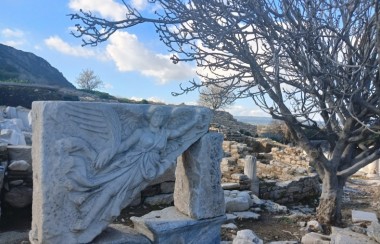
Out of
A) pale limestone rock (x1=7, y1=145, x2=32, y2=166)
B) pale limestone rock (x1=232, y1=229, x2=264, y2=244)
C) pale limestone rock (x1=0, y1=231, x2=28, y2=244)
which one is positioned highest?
pale limestone rock (x1=7, y1=145, x2=32, y2=166)

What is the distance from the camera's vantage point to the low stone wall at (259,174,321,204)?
748 cm

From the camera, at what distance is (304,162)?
35.7 feet

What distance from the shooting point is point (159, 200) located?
600cm

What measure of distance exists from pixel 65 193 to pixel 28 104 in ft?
60.6

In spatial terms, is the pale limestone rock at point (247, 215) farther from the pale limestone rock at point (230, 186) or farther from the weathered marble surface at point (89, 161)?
the weathered marble surface at point (89, 161)

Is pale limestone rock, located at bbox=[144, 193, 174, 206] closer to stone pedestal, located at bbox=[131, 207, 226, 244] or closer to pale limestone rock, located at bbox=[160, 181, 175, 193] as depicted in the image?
pale limestone rock, located at bbox=[160, 181, 175, 193]

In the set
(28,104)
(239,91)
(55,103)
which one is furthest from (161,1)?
(28,104)

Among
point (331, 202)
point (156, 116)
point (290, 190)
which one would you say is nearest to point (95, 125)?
point (156, 116)

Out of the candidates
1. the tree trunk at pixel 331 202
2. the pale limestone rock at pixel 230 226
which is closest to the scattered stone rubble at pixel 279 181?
the pale limestone rock at pixel 230 226

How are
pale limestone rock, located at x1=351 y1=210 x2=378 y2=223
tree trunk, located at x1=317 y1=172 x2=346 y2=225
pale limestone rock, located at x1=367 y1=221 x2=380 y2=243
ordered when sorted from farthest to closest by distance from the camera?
pale limestone rock, located at x1=351 y1=210 x2=378 y2=223, tree trunk, located at x1=317 y1=172 x2=346 y2=225, pale limestone rock, located at x1=367 y1=221 x2=380 y2=243

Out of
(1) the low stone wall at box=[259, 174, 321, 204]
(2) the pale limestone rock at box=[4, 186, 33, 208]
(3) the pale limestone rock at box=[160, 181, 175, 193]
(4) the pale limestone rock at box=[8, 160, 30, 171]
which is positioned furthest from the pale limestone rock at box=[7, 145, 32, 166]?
(1) the low stone wall at box=[259, 174, 321, 204]

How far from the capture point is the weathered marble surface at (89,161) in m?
2.55

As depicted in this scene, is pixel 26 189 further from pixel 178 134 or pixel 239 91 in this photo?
pixel 239 91

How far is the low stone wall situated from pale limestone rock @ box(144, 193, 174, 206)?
91.2 inches
